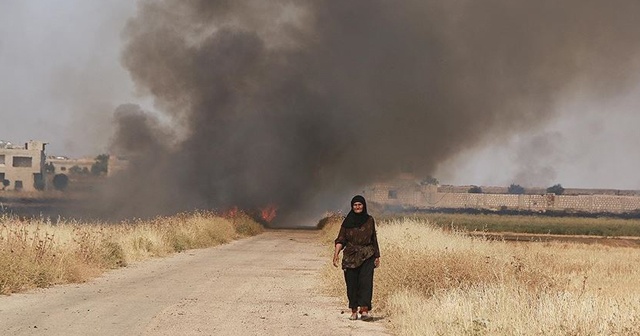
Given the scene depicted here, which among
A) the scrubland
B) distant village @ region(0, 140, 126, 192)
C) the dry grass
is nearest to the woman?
the scrubland

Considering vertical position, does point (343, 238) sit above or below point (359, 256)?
above

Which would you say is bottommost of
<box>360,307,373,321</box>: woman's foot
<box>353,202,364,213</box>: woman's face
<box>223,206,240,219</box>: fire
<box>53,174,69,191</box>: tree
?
<box>360,307,373,321</box>: woman's foot

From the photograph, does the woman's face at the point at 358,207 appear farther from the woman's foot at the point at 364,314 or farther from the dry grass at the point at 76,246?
the dry grass at the point at 76,246

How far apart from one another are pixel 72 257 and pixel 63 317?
7261 mm

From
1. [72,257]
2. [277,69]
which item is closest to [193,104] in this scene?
[277,69]

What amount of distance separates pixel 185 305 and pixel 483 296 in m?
5.25

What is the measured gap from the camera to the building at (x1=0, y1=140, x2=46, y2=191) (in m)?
92.9

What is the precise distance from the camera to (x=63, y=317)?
13859 mm

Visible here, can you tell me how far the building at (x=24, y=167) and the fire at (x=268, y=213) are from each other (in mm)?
34681

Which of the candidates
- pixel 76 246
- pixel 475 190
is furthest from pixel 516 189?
pixel 76 246

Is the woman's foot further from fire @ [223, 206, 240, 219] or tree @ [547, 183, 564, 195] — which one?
tree @ [547, 183, 564, 195]

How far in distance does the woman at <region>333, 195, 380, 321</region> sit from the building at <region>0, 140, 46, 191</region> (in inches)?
3079

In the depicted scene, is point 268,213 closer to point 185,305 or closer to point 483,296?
point 185,305

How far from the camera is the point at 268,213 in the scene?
201 ft
